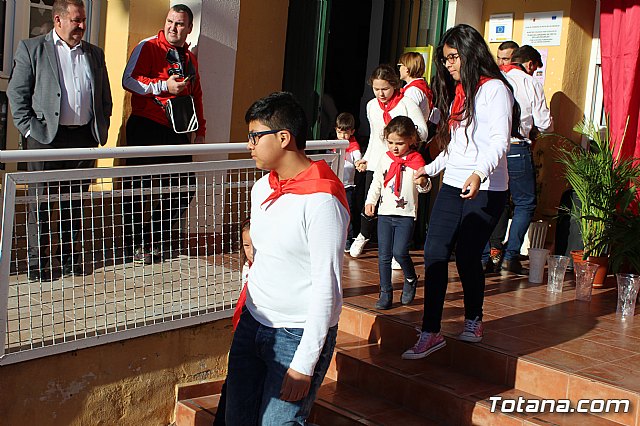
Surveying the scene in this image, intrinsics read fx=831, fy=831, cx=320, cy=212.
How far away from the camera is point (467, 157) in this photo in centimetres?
470

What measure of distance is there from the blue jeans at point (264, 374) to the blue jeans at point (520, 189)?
433 centimetres

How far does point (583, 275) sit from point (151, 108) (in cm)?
358

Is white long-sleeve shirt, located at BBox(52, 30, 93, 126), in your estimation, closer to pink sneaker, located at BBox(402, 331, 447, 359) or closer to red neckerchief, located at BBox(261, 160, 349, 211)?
pink sneaker, located at BBox(402, 331, 447, 359)

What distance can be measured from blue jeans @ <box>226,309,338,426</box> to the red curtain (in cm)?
527

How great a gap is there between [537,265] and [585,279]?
0.61 metres

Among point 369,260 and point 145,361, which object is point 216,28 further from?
point 145,361

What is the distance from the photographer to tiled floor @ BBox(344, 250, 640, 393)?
4.80 metres

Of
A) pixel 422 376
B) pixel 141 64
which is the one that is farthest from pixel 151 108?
pixel 422 376

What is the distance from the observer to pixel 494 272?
7.31 m

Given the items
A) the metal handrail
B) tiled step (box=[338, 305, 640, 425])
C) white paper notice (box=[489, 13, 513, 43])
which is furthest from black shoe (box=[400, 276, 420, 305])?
white paper notice (box=[489, 13, 513, 43])

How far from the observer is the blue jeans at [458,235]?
184 inches

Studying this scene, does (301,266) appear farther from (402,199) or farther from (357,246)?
(357,246)

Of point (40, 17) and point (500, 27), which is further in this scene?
point (500, 27)

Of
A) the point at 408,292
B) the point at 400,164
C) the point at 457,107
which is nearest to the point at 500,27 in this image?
the point at 400,164
